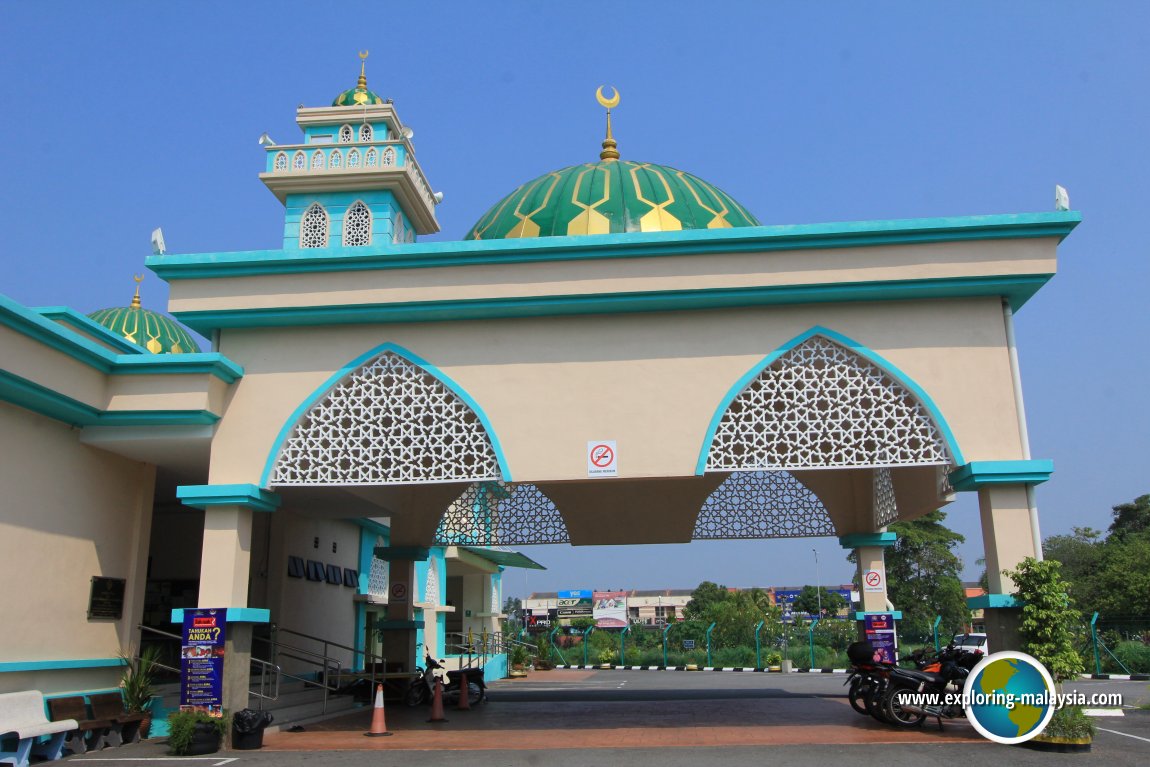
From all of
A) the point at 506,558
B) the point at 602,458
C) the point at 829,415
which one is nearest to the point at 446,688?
the point at 602,458

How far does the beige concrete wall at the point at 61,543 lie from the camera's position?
847 centimetres

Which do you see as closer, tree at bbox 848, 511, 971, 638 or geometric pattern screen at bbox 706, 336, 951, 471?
geometric pattern screen at bbox 706, 336, 951, 471

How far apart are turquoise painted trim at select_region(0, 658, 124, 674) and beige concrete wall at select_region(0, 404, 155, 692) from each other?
63 millimetres

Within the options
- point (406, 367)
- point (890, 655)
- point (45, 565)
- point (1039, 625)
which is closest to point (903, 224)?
point (1039, 625)

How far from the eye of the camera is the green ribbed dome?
12562 millimetres

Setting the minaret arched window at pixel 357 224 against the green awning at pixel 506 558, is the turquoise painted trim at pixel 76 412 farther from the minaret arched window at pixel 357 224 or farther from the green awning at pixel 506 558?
the green awning at pixel 506 558

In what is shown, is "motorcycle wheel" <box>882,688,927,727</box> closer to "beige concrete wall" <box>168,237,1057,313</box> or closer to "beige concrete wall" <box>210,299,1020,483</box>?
"beige concrete wall" <box>210,299,1020,483</box>

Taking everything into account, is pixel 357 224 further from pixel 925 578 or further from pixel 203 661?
pixel 925 578

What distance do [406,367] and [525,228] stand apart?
4111 millimetres

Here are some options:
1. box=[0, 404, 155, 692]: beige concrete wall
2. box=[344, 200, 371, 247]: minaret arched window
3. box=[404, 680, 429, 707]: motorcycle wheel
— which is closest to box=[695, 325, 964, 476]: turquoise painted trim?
box=[0, 404, 155, 692]: beige concrete wall

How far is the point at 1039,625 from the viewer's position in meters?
7.99

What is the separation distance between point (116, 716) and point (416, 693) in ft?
15.4

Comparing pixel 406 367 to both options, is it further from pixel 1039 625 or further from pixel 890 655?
pixel 890 655

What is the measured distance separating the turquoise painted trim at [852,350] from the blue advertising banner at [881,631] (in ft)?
14.1
